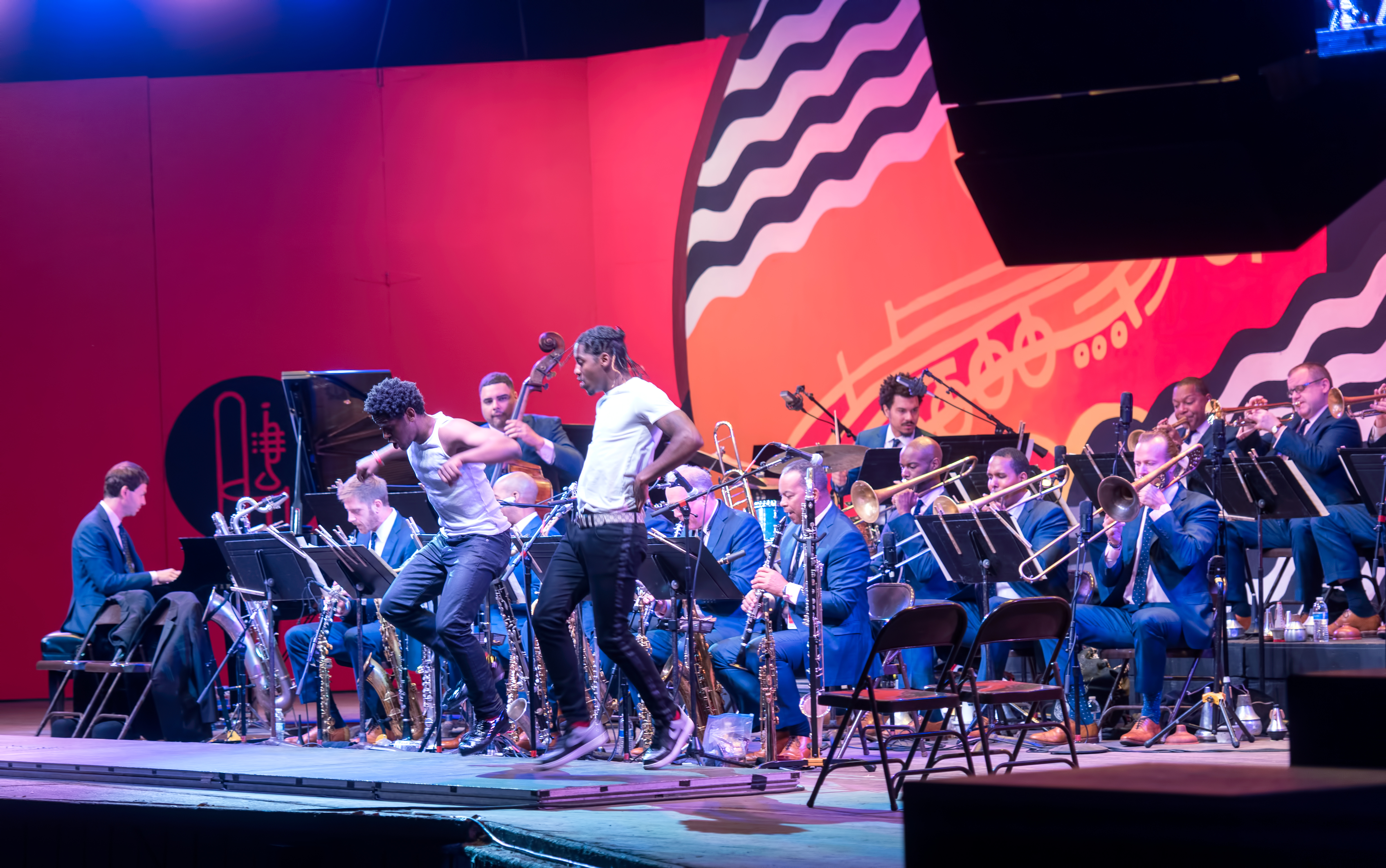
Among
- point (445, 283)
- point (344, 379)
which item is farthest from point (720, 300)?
point (344, 379)

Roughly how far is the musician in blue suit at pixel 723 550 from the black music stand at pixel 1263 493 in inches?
92.1

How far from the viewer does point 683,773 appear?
5.68 metres

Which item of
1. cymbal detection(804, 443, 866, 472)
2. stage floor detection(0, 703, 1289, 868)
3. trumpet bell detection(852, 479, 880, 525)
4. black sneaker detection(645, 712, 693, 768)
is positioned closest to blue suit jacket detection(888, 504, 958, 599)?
trumpet bell detection(852, 479, 880, 525)

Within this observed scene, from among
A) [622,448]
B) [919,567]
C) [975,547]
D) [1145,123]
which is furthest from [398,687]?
[1145,123]

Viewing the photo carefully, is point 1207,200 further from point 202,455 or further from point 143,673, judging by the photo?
point 202,455

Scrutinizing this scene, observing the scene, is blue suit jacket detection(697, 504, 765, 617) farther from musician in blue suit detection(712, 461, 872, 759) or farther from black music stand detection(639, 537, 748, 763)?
black music stand detection(639, 537, 748, 763)

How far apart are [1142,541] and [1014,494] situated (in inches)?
34.1

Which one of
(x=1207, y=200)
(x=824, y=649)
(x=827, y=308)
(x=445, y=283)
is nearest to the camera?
(x=1207, y=200)

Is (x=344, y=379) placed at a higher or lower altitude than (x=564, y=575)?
higher

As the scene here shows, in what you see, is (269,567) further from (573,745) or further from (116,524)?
(573,745)

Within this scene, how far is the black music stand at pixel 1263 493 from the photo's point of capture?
688 centimetres

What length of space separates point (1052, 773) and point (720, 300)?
924 cm

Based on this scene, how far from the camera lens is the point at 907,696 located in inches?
209

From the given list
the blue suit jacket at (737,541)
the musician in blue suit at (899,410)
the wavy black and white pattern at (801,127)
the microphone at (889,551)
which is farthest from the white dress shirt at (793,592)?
the wavy black and white pattern at (801,127)
